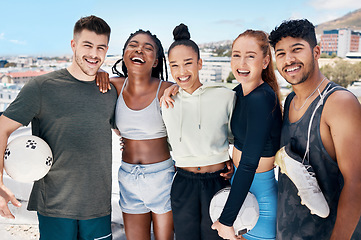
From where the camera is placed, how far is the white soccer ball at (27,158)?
1.87 metres

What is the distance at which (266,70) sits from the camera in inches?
72.6

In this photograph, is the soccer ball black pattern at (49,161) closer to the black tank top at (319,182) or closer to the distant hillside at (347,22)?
the black tank top at (319,182)

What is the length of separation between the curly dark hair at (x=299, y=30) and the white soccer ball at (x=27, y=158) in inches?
62.8

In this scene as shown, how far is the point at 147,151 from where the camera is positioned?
2164 millimetres

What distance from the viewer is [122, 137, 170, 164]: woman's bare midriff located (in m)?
2.16

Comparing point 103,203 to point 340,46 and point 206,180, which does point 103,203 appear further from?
point 340,46

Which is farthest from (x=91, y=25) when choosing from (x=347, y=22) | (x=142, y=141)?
(x=347, y=22)

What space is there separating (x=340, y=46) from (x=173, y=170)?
75670 millimetres

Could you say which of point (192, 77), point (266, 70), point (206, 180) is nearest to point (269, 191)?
point (206, 180)

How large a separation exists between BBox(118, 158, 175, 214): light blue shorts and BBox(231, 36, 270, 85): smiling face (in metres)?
0.86

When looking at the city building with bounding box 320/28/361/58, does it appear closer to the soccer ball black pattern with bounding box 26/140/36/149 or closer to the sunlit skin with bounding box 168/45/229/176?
the sunlit skin with bounding box 168/45/229/176

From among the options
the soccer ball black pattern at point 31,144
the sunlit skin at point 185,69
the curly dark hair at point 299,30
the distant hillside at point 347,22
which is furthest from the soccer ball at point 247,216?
the distant hillside at point 347,22

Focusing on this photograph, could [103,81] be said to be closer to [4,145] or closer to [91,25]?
[91,25]

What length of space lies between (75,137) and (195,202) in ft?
2.99
